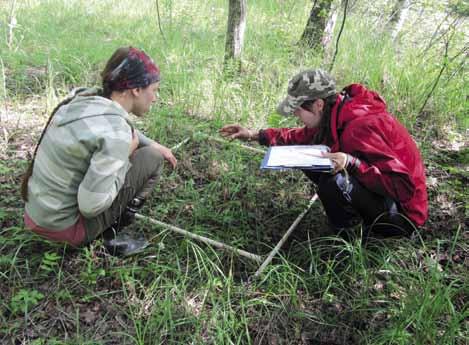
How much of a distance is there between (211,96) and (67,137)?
7.67ft

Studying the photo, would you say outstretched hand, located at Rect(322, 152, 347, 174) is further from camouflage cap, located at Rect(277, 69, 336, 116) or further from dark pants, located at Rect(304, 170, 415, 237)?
camouflage cap, located at Rect(277, 69, 336, 116)

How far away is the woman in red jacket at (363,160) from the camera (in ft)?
7.07

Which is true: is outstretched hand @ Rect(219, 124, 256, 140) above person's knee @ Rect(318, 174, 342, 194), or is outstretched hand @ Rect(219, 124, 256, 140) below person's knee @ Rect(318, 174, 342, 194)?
below

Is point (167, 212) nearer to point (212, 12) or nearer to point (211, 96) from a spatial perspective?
point (211, 96)

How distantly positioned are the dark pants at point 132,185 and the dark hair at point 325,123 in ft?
3.23

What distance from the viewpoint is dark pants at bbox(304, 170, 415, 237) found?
2256 mm

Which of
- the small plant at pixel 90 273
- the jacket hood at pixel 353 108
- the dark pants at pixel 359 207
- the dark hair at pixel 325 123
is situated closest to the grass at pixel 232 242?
the small plant at pixel 90 273

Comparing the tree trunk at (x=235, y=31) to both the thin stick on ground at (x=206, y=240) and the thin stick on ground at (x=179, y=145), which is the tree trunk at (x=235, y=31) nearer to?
the thin stick on ground at (x=179, y=145)

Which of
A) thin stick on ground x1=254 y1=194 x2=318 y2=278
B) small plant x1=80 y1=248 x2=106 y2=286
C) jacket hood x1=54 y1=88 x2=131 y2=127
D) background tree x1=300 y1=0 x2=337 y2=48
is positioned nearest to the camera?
jacket hood x1=54 y1=88 x2=131 y2=127

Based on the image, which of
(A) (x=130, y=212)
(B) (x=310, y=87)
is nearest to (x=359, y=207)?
(B) (x=310, y=87)

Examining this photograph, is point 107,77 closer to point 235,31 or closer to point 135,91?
point 135,91

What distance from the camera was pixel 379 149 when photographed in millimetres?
2145

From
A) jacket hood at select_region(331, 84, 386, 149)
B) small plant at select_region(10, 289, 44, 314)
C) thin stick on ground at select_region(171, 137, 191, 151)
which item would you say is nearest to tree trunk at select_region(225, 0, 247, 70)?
thin stick on ground at select_region(171, 137, 191, 151)

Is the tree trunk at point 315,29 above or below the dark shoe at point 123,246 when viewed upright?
above
